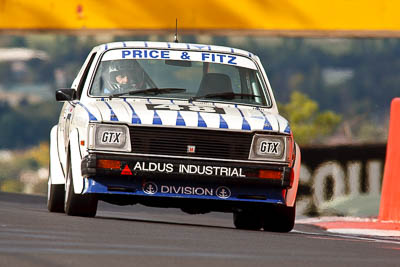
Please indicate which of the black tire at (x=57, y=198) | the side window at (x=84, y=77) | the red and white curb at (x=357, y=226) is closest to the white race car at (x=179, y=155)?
the side window at (x=84, y=77)

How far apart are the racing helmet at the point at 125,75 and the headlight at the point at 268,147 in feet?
4.64

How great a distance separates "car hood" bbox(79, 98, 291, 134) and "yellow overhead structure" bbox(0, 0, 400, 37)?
1114 centimetres

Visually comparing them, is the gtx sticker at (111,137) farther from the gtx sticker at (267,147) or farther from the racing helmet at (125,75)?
the gtx sticker at (267,147)

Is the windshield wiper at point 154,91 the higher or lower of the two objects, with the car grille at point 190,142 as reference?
higher

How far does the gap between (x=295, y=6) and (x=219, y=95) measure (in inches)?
429

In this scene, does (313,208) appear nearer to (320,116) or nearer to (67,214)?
(67,214)

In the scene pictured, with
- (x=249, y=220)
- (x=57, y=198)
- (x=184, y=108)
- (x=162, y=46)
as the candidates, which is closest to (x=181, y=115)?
(x=184, y=108)

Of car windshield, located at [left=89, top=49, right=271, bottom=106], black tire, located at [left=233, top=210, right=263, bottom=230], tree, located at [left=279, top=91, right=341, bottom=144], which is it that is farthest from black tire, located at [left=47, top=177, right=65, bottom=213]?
tree, located at [left=279, top=91, right=341, bottom=144]

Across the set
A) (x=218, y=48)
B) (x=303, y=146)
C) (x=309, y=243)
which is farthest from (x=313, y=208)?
(x=309, y=243)

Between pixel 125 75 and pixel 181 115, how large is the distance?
3.84 feet

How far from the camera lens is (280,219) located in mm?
11070

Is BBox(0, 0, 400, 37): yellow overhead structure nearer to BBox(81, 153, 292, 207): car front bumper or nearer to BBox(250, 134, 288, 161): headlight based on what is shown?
BBox(250, 134, 288, 161): headlight

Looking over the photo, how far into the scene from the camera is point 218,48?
474 inches

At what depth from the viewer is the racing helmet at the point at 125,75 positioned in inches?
442
